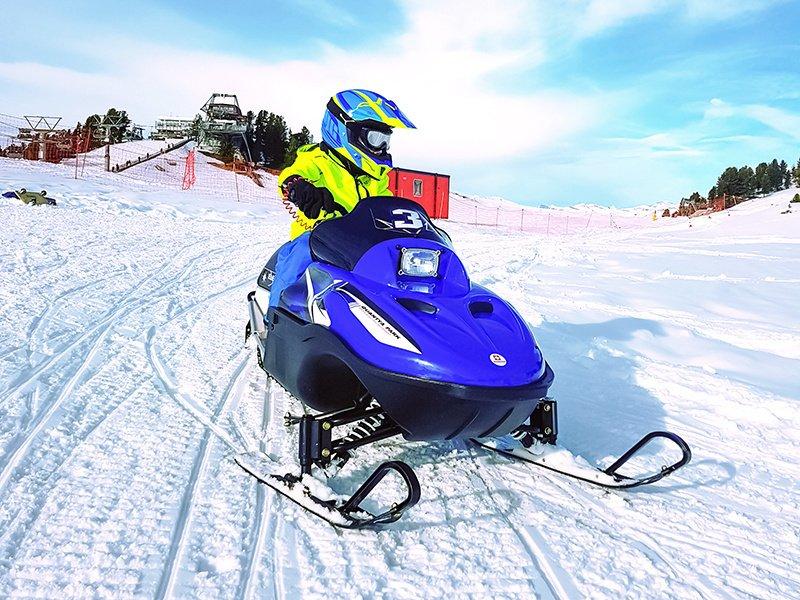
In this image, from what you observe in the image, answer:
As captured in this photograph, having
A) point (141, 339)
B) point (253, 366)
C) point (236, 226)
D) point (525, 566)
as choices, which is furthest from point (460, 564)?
point (236, 226)

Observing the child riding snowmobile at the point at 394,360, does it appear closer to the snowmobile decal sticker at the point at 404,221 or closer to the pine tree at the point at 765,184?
the snowmobile decal sticker at the point at 404,221

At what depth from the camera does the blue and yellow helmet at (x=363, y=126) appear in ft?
11.3

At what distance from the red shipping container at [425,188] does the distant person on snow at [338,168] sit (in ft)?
77.0

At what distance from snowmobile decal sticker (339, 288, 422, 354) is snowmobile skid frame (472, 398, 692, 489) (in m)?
0.69

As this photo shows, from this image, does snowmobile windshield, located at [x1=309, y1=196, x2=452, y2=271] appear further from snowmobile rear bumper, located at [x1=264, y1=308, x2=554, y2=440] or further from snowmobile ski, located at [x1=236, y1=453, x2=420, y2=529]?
snowmobile ski, located at [x1=236, y1=453, x2=420, y2=529]

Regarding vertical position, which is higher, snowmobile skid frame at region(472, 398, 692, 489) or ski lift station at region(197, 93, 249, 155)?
ski lift station at region(197, 93, 249, 155)

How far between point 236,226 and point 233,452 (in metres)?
11.0

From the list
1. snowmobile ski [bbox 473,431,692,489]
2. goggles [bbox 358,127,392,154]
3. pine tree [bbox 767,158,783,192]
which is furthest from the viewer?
pine tree [bbox 767,158,783,192]

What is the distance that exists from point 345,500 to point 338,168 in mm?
2224

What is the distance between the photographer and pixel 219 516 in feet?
7.01

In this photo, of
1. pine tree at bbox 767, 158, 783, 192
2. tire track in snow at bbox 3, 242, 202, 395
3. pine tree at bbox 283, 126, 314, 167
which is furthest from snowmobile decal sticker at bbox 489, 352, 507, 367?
pine tree at bbox 767, 158, 783, 192

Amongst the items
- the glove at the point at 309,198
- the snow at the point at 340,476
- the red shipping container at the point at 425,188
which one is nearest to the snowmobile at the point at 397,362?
the snow at the point at 340,476

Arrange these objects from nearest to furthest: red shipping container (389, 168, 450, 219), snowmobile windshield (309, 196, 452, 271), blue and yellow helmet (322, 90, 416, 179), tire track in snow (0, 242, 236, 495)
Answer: tire track in snow (0, 242, 236, 495) → snowmobile windshield (309, 196, 452, 271) → blue and yellow helmet (322, 90, 416, 179) → red shipping container (389, 168, 450, 219)

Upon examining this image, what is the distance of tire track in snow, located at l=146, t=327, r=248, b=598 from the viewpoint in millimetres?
1800
